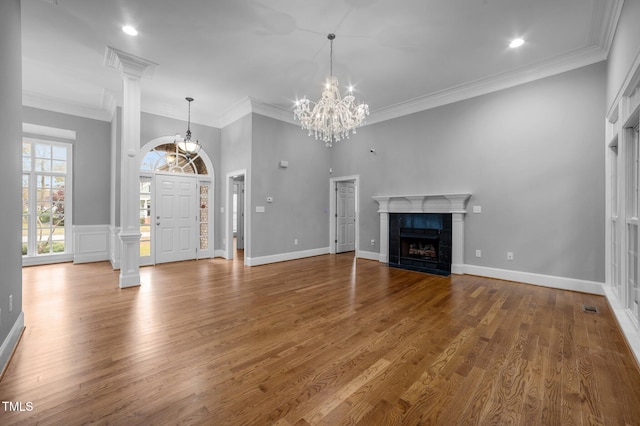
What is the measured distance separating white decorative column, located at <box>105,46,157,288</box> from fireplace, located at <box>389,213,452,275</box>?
469cm

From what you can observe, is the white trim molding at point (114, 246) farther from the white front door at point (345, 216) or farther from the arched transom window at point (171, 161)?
the white front door at point (345, 216)

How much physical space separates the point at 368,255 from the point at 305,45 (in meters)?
4.49

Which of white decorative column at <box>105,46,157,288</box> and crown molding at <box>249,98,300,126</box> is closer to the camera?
white decorative column at <box>105,46,157,288</box>

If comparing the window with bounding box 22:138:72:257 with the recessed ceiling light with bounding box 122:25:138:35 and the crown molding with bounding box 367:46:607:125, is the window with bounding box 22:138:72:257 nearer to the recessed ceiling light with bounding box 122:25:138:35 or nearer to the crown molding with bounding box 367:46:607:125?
the recessed ceiling light with bounding box 122:25:138:35

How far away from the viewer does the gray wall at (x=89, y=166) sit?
594cm

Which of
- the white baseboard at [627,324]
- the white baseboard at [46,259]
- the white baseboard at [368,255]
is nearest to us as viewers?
the white baseboard at [627,324]

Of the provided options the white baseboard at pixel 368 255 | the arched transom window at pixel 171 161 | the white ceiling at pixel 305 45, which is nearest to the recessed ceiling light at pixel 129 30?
the white ceiling at pixel 305 45

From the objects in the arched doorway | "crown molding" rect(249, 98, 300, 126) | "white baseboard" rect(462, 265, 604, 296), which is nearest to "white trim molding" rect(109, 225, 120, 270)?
the arched doorway

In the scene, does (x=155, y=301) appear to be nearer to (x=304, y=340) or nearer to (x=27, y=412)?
(x=27, y=412)

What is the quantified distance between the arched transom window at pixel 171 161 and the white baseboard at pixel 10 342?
3.84 metres

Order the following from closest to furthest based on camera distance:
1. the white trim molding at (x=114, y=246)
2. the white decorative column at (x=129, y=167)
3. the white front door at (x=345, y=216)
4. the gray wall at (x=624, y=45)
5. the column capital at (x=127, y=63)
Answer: the gray wall at (x=624, y=45) < the column capital at (x=127, y=63) < the white decorative column at (x=129, y=167) < the white trim molding at (x=114, y=246) < the white front door at (x=345, y=216)

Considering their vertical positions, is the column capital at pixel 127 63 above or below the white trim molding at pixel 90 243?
above

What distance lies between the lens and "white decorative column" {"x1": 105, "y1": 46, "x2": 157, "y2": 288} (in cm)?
410

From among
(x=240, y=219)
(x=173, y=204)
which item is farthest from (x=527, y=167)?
(x=240, y=219)
